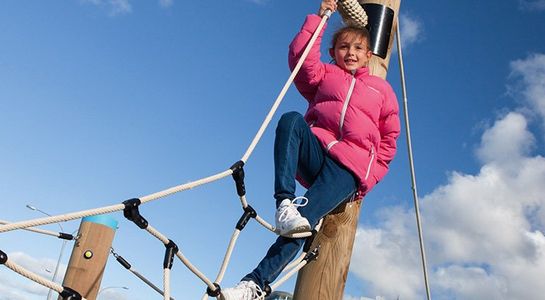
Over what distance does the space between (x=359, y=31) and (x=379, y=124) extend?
23.2 inches

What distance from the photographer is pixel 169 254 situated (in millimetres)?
2410

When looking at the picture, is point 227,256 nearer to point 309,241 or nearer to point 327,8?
point 309,241

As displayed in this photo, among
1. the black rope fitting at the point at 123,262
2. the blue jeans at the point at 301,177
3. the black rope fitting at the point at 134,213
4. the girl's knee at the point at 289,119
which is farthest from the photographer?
the black rope fitting at the point at 123,262

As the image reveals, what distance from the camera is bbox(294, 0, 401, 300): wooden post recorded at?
3.31 meters

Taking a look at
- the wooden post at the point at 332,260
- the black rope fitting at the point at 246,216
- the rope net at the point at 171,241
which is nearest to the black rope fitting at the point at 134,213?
the rope net at the point at 171,241

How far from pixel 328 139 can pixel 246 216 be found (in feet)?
2.21

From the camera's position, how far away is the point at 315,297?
3.29 m

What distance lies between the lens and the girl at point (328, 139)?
293cm

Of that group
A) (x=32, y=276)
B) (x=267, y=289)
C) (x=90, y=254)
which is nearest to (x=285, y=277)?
(x=267, y=289)

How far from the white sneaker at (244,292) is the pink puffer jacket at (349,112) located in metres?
0.84

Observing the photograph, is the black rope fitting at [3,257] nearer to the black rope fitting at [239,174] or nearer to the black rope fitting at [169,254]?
the black rope fitting at [169,254]

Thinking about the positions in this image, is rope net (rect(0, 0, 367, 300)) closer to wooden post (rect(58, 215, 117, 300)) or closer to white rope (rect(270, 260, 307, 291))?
white rope (rect(270, 260, 307, 291))

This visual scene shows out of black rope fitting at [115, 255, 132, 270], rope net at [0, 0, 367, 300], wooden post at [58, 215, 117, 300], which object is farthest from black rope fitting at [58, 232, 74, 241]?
rope net at [0, 0, 367, 300]

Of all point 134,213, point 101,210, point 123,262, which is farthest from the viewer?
point 123,262
